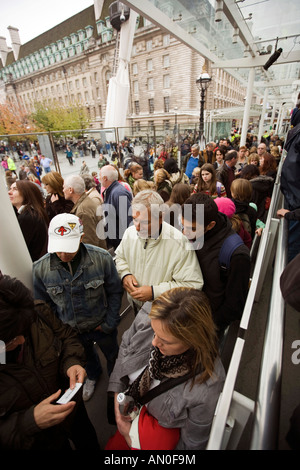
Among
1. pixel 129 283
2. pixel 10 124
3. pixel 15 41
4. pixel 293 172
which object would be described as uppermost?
pixel 15 41

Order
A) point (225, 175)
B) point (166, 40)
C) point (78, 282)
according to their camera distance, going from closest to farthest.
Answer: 1. point (78, 282)
2. point (225, 175)
3. point (166, 40)

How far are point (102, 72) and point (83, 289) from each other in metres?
56.0

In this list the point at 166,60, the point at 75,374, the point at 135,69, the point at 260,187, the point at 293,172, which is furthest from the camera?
the point at 135,69

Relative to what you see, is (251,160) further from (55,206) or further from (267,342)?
A: (267,342)

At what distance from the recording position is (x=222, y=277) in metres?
1.83

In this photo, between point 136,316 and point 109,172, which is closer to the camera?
point 136,316

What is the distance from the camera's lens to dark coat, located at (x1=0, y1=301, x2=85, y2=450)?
1.12 m

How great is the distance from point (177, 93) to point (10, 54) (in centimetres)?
7308

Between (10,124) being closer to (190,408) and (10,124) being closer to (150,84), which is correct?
(150,84)

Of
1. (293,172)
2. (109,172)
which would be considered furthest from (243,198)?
(109,172)

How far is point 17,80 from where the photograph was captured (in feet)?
217

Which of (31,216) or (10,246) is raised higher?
(10,246)

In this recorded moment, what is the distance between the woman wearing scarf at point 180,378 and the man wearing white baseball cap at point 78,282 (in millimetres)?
783
